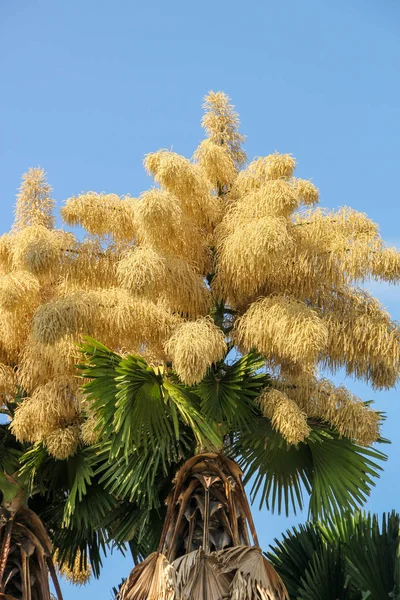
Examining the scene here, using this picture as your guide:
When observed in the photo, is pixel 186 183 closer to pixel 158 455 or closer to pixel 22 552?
pixel 158 455

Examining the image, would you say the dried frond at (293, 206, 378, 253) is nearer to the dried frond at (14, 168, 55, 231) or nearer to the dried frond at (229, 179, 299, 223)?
the dried frond at (229, 179, 299, 223)

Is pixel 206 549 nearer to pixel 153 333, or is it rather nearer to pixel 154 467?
pixel 154 467

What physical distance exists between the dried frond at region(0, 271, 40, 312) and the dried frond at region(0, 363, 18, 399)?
0.78 meters

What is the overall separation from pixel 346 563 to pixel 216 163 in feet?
11.2

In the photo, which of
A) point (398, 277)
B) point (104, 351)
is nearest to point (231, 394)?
point (104, 351)

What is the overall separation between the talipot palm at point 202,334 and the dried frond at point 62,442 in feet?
0.04

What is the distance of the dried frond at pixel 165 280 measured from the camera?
8258 millimetres

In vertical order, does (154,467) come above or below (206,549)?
above

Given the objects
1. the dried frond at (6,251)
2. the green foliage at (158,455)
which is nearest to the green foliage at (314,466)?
the green foliage at (158,455)

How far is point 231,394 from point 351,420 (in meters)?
0.98

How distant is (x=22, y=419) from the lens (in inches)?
357

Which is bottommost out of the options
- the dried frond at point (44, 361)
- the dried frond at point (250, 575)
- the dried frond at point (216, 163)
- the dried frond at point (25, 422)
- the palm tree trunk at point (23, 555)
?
the dried frond at point (250, 575)

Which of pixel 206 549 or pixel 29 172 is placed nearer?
pixel 206 549

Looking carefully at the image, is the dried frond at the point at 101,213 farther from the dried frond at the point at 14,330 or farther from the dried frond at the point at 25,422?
the dried frond at the point at 25,422
